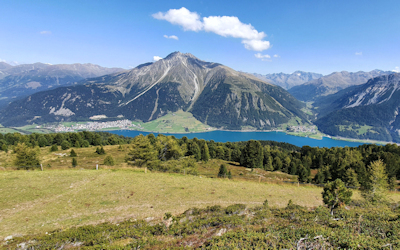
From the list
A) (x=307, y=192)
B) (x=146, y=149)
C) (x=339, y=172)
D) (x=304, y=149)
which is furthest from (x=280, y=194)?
(x=304, y=149)

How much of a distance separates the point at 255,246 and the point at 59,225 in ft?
47.4

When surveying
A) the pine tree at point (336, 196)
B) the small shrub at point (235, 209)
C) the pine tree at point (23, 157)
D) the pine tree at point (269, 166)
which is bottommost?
the pine tree at point (269, 166)

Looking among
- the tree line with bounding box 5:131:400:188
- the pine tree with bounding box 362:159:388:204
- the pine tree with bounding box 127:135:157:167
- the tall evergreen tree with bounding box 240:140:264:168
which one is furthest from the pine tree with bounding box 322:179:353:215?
the tall evergreen tree with bounding box 240:140:264:168

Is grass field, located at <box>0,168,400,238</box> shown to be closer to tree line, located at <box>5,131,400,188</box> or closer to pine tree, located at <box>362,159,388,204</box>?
pine tree, located at <box>362,159,388,204</box>

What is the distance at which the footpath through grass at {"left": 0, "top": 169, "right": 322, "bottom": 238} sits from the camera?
14.7 meters

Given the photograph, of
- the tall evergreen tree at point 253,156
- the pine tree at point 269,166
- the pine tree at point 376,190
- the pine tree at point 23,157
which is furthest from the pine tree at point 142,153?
the pine tree at point 269,166

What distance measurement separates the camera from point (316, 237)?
8.59 meters

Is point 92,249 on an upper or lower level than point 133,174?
upper

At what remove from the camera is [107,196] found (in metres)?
19.0

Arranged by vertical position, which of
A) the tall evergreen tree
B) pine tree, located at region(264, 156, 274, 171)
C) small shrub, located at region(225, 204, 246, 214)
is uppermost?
small shrub, located at region(225, 204, 246, 214)

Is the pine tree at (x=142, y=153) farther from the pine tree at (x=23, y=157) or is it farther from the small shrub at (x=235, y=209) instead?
the small shrub at (x=235, y=209)

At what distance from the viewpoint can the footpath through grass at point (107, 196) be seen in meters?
14.7

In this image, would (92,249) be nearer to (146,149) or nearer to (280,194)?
(280,194)

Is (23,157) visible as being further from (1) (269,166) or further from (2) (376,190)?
(1) (269,166)
